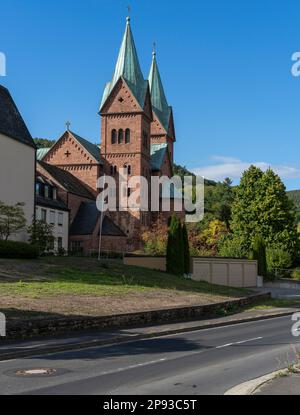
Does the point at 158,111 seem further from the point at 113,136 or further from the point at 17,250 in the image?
the point at 17,250

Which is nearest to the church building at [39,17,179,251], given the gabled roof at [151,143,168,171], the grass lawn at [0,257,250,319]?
the gabled roof at [151,143,168,171]

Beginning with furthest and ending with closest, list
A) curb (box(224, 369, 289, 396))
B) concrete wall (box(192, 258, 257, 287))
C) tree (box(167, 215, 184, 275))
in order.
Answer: concrete wall (box(192, 258, 257, 287)) < tree (box(167, 215, 184, 275)) < curb (box(224, 369, 289, 396))

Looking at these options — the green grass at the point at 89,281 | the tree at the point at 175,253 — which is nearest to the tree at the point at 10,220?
the green grass at the point at 89,281

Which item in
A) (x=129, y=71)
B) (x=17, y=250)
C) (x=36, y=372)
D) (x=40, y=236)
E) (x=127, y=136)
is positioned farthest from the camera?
(x=129, y=71)

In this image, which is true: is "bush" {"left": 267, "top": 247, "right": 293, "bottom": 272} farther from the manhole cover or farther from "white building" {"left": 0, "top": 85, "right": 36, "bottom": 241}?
the manhole cover

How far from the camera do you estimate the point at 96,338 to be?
17656mm

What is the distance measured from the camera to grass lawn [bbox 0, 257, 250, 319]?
71.4 ft

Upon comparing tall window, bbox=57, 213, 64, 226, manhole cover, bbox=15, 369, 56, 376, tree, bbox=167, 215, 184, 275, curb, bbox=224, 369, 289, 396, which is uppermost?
tall window, bbox=57, 213, 64, 226

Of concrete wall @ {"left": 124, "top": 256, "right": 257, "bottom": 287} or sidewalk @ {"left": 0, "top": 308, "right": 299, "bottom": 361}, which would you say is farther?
concrete wall @ {"left": 124, "top": 256, "right": 257, "bottom": 287}

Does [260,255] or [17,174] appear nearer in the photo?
[17,174]

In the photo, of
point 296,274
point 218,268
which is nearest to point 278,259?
point 296,274

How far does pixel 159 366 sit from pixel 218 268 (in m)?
38.7

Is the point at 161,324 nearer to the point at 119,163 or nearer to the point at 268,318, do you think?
the point at 268,318

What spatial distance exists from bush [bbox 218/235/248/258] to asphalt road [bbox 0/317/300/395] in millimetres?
48645
